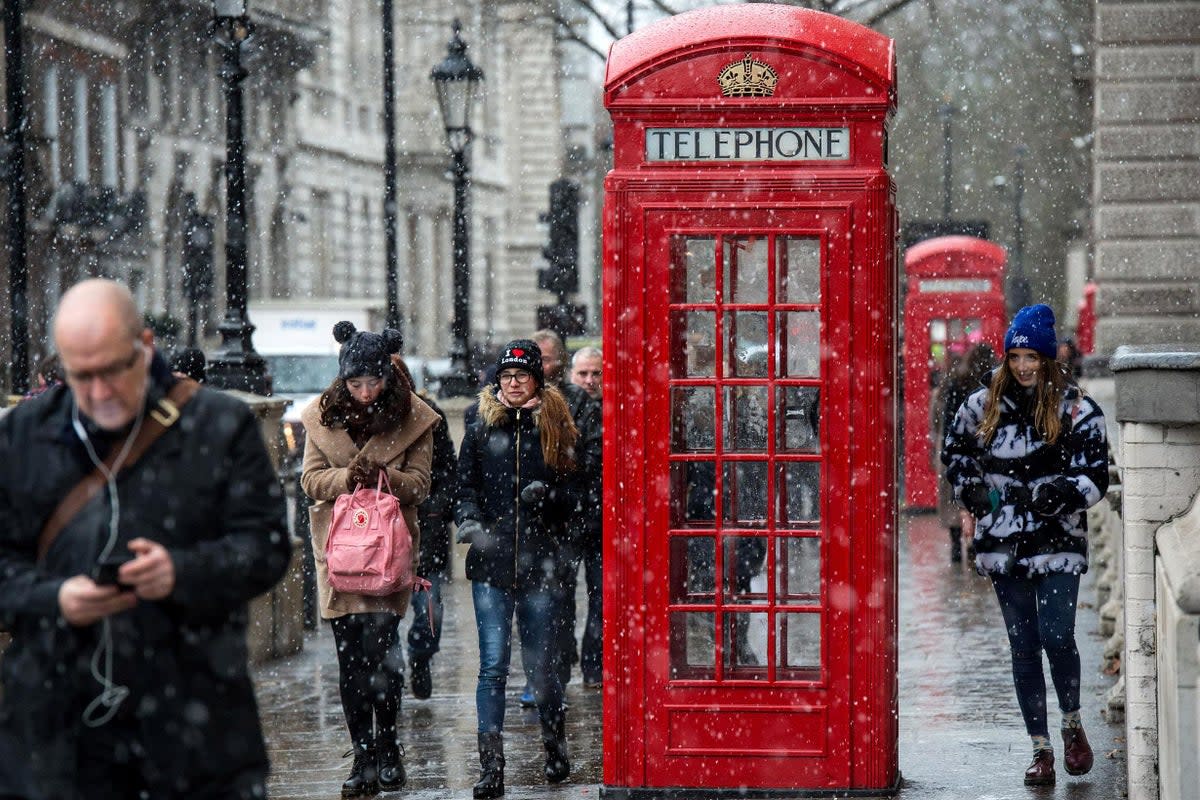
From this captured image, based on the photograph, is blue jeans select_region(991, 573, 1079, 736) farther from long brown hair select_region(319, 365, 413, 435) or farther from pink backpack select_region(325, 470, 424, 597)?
long brown hair select_region(319, 365, 413, 435)

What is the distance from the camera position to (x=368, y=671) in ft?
23.8

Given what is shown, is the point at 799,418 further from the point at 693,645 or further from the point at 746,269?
the point at 693,645

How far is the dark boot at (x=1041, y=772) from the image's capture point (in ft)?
23.2

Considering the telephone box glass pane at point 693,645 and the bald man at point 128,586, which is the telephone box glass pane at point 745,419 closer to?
the telephone box glass pane at point 693,645

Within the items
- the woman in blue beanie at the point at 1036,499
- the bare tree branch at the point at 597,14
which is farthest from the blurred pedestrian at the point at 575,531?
the bare tree branch at the point at 597,14

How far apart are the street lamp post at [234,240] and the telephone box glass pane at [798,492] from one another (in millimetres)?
5323

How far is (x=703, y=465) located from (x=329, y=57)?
138 ft

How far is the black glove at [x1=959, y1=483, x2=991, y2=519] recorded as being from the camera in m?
7.23

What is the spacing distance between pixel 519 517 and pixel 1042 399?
199 cm

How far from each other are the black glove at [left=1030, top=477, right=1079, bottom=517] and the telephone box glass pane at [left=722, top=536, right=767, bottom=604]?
3.37 ft

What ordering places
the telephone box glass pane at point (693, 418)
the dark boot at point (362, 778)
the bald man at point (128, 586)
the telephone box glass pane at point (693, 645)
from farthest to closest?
the dark boot at point (362, 778), the telephone box glass pane at point (693, 645), the telephone box glass pane at point (693, 418), the bald man at point (128, 586)

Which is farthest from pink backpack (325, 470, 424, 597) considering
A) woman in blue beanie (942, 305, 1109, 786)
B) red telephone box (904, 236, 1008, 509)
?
red telephone box (904, 236, 1008, 509)

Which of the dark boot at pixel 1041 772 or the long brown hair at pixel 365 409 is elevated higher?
the long brown hair at pixel 365 409

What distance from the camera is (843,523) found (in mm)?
6621
